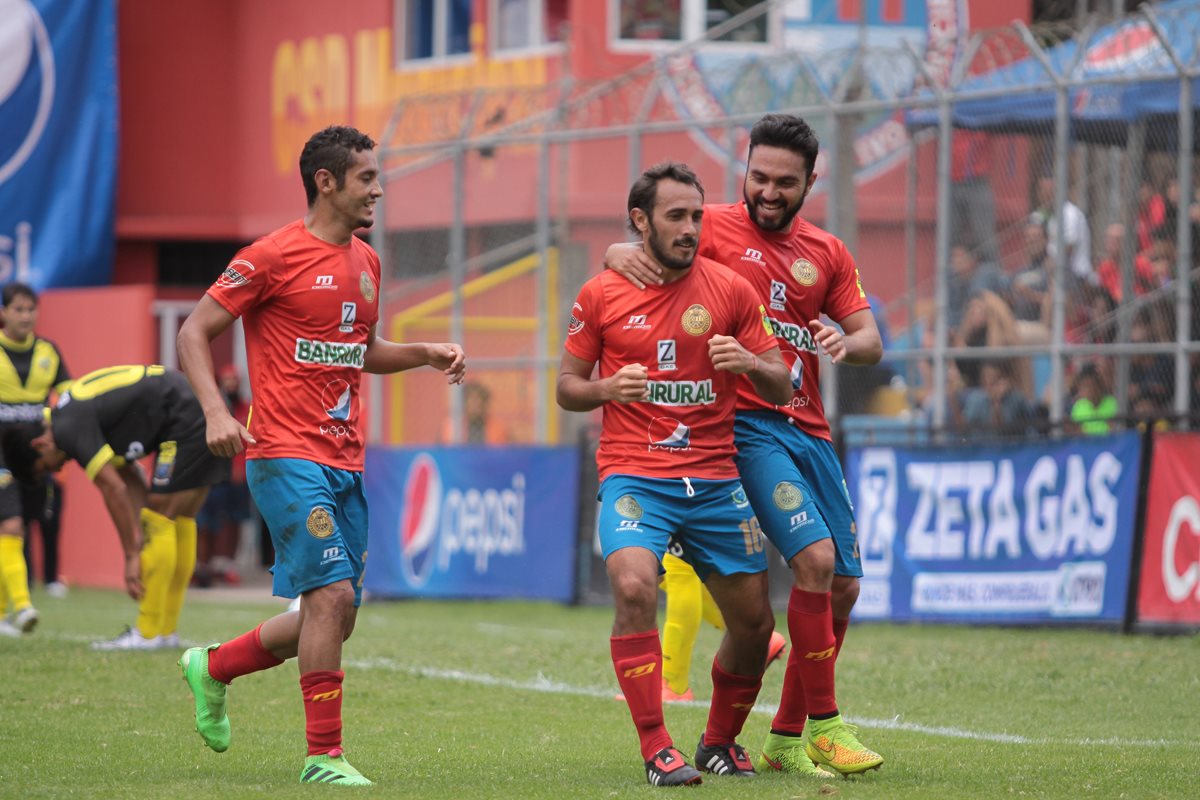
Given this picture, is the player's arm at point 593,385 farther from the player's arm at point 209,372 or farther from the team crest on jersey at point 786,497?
the player's arm at point 209,372

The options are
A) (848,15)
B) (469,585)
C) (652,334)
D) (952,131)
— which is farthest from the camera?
(848,15)

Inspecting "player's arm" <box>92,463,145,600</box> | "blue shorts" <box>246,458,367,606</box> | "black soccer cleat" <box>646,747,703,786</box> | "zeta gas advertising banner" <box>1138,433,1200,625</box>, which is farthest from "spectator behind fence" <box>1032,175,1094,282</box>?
"blue shorts" <box>246,458,367,606</box>

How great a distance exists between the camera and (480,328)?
18.5 meters

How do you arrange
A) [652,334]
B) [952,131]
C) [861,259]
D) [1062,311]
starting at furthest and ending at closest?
[861,259] < [952,131] < [1062,311] < [652,334]

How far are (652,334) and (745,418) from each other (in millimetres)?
554

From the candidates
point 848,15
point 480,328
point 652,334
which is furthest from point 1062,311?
point 848,15

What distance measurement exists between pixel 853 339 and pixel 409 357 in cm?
175

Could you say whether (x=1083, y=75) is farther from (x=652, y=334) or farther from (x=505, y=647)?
(x=652, y=334)

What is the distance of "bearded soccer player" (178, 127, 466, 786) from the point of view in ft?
22.0

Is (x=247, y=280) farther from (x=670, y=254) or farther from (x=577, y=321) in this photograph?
(x=670, y=254)

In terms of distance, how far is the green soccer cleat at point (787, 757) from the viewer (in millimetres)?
7062

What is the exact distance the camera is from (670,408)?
6793 mm

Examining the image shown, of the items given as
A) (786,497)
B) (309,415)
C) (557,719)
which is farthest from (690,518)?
(557,719)

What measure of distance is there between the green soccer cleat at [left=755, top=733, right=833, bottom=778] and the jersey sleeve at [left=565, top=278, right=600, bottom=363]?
163cm
